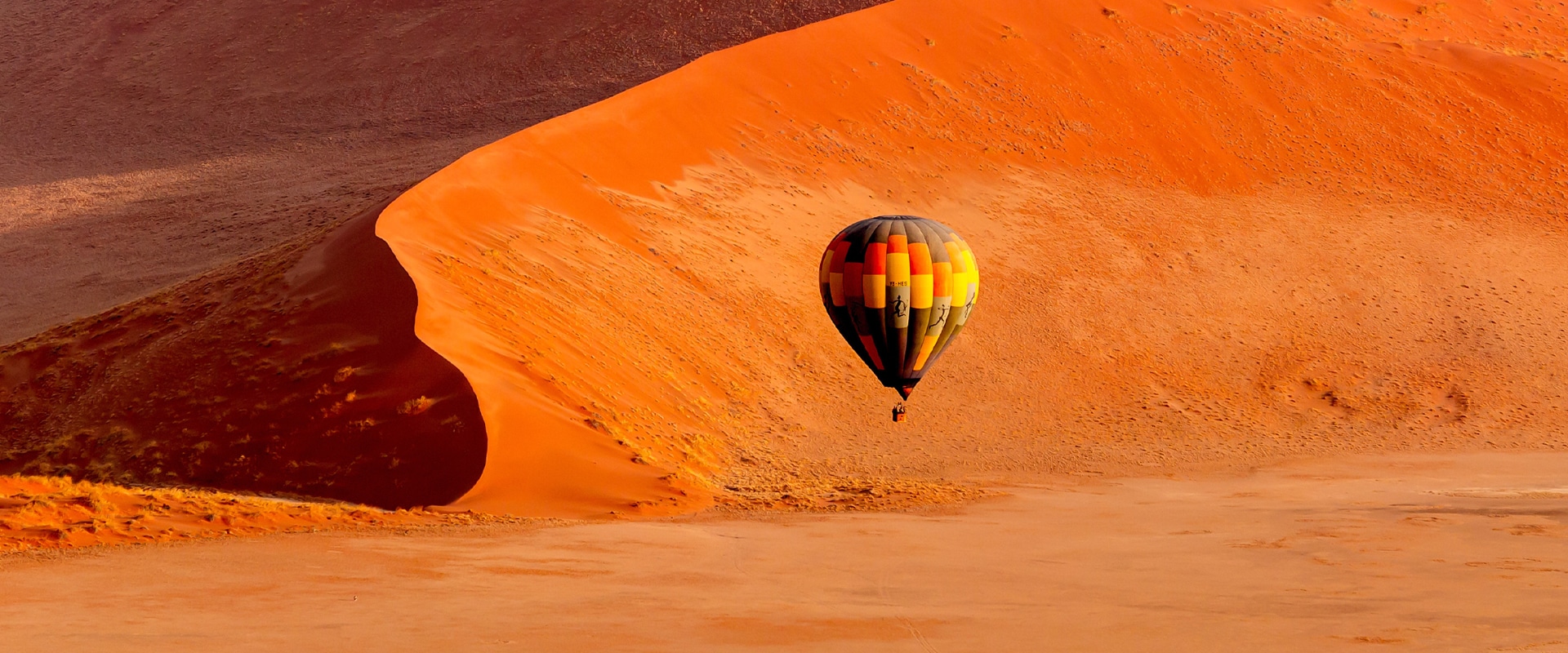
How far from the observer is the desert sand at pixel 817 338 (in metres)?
18.9

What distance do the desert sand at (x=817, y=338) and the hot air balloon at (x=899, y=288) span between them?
2.46 m

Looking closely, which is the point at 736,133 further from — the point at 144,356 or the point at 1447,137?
the point at 1447,137

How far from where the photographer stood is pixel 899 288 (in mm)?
24625

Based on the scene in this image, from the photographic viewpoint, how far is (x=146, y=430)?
25234 millimetres

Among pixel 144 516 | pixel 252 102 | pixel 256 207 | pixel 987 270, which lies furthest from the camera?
pixel 252 102

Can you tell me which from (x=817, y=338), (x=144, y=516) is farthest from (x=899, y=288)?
(x=144, y=516)

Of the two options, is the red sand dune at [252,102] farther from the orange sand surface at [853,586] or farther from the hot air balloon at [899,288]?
the orange sand surface at [853,586]

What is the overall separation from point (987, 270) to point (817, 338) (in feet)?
17.6

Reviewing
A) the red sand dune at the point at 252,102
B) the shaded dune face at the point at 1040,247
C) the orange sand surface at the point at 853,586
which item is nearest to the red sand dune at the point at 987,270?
the shaded dune face at the point at 1040,247

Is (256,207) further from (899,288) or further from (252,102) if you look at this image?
(899,288)

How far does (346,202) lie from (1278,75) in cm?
2644

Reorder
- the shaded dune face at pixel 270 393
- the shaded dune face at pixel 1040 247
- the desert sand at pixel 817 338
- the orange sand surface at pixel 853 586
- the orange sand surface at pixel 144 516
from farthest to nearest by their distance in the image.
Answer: the shaded dune face at pixel 1040 247
the shaded dune face at pixel 270 393
the orange sand surface at pixel 144 516
the desert sand at pixel 817 338
the orange sand surface at pixel 853 586

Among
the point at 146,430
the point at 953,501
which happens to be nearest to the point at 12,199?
the point at 146,430

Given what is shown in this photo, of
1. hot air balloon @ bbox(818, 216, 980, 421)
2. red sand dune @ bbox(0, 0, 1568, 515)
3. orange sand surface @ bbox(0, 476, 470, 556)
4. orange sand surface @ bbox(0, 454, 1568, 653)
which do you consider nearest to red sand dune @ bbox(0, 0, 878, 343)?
red sand dune @ bbox(0, 0, 1568, 515)
